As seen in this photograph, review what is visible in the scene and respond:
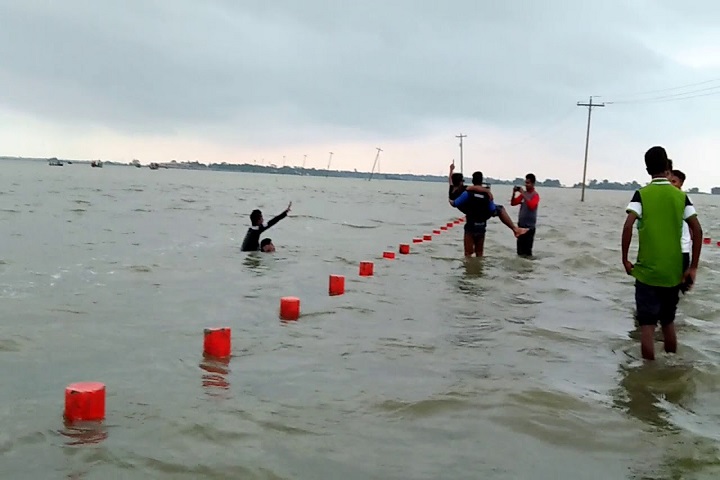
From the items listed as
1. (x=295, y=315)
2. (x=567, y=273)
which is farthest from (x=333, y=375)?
(x=567, y=273)

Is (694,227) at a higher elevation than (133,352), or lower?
higher

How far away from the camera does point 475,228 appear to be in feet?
47.6

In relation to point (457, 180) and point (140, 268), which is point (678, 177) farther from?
point (140, 268)

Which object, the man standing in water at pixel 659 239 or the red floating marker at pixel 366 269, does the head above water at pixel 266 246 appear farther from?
the man standing in water at pixel 659 239

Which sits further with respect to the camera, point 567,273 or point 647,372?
point 567,273

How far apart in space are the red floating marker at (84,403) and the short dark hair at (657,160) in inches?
199

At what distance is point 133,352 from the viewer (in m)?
7.14

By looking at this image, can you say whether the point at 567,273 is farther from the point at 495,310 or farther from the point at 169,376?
the point at 169,376

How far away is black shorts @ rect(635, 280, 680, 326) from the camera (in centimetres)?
645

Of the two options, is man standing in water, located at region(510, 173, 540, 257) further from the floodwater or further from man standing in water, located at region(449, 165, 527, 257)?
the floodwater

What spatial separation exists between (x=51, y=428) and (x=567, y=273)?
11.2m

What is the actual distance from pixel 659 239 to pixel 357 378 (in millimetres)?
2997

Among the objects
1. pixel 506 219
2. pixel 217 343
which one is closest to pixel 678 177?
pixel 506 219

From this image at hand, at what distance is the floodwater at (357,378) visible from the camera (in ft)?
14.7
